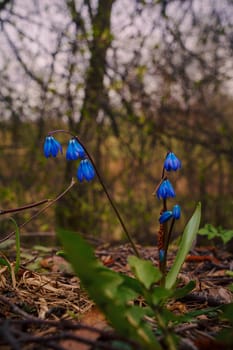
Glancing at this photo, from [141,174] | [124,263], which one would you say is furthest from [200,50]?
[124,263]

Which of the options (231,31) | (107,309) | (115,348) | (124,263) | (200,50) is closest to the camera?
(115,348)

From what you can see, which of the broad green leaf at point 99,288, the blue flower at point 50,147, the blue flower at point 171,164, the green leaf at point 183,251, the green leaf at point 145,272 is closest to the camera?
the broad green leaf at point 99,288

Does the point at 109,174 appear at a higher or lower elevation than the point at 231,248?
higher

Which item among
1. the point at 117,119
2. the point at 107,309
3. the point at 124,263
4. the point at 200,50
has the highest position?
the point at 200,50

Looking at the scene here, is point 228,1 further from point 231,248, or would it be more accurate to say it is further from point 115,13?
point 231,248

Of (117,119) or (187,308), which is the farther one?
(117,119)

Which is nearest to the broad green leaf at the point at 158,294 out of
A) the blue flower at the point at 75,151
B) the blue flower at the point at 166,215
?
the blue flower at the point at 166,215

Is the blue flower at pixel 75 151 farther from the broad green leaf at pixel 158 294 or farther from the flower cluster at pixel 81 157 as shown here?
the broad green leaf at pixel 158 294
